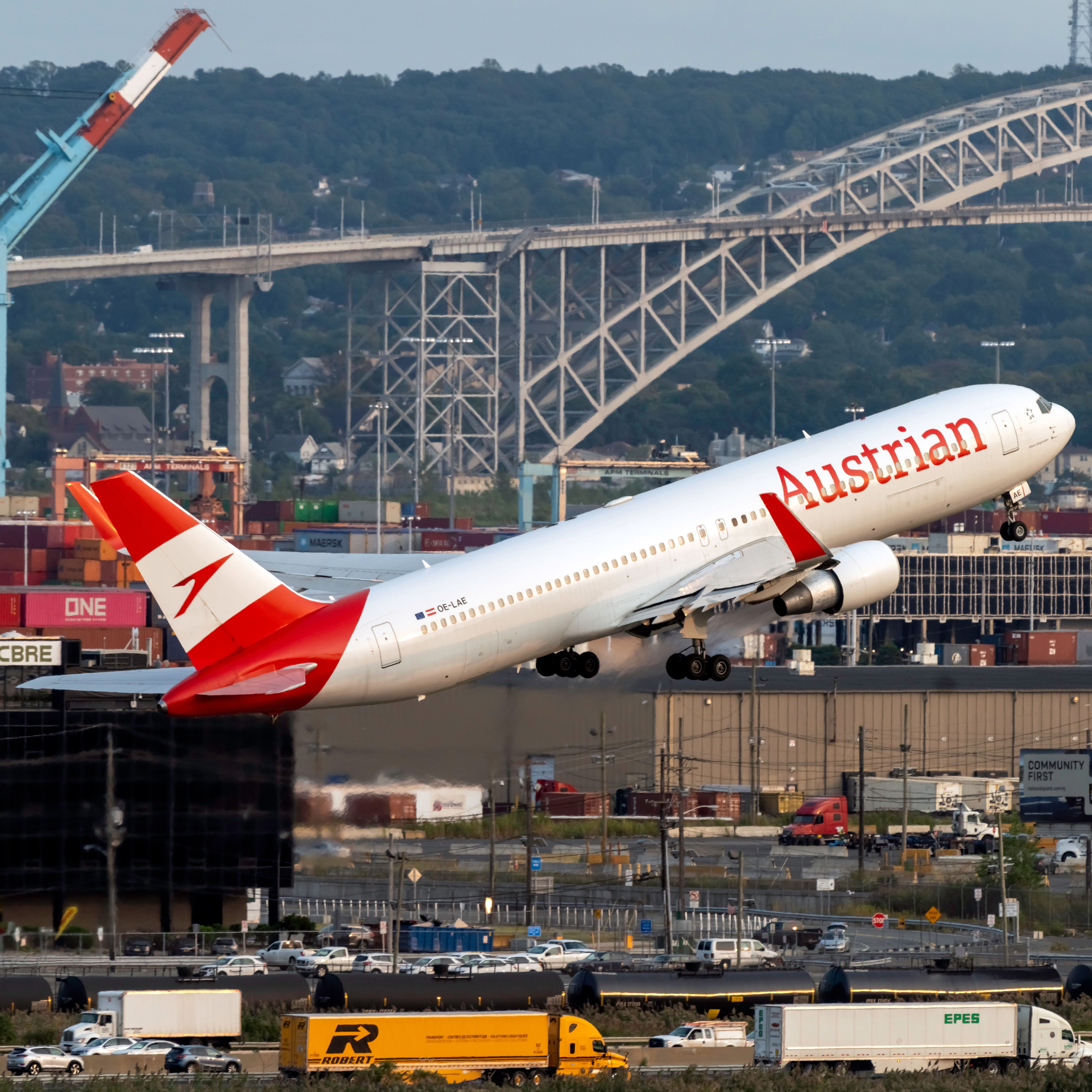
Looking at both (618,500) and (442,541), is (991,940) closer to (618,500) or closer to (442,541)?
(618,500)

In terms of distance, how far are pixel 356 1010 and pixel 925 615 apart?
440ft

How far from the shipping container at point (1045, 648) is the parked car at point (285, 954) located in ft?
282

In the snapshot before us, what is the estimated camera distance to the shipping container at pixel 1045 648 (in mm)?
157375

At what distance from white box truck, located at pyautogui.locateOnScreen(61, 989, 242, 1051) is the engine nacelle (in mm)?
17394

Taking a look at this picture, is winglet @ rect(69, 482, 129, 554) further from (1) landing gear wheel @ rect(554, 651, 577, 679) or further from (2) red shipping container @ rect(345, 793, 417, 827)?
(2) red shipping container @ rect(345, 793, 417, 827)

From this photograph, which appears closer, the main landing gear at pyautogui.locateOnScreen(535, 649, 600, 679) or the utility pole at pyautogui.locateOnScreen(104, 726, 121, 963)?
the main landing gear at pyautogui.locateOnScreen(535, 649, 600, 679)

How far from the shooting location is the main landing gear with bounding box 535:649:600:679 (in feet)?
181

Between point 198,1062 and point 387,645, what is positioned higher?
point 387,645

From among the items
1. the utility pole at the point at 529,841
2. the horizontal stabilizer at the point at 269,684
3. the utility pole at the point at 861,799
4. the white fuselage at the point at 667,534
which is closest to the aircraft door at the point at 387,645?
the white fuselage at the point at 667,534

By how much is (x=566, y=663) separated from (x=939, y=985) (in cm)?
1795

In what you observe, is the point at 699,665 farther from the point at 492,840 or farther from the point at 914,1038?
the point at 492,840

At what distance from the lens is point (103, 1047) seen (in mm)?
58438

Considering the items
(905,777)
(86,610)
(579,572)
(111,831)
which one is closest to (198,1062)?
(579,572)

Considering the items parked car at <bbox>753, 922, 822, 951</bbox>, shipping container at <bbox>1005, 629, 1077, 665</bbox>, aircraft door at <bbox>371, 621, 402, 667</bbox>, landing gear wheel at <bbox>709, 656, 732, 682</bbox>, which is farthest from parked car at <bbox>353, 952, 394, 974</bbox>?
shipping container at <bbox>1005, 629, 1077, 665</bbox>
